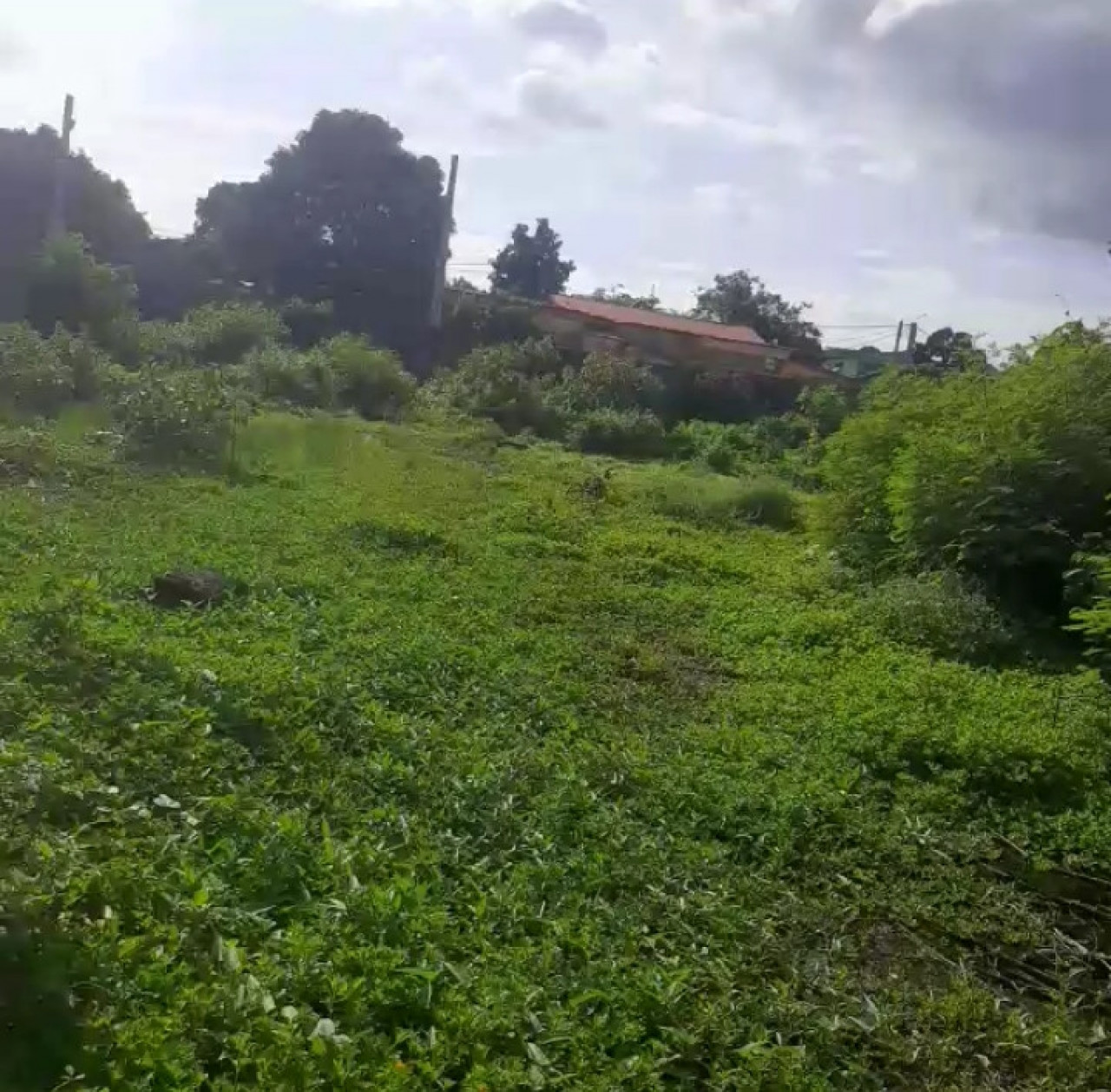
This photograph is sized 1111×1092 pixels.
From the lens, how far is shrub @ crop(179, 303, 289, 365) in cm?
2333

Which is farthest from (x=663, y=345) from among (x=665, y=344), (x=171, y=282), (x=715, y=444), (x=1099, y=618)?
(x=1099, y=618)

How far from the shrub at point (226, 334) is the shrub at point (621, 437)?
640cm

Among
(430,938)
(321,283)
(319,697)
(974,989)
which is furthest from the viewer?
(321,283)

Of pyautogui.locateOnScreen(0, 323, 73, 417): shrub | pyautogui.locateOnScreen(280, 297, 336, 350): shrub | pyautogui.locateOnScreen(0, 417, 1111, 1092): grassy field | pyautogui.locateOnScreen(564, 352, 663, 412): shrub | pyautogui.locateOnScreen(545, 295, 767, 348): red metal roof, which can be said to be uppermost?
pyautogui.locateOnScreen(545, 295, 767, 348): red metal roof

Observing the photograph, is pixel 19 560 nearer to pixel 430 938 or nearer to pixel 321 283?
pixel 430 938

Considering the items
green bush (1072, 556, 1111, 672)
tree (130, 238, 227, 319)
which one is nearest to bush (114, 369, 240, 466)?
green bush (1072, 556, 1111, 672)

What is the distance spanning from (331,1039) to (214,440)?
11.1 meters

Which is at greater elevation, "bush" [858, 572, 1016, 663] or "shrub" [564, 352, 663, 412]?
"shrub" [564, 352, 663, 412]

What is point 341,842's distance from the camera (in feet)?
15.1

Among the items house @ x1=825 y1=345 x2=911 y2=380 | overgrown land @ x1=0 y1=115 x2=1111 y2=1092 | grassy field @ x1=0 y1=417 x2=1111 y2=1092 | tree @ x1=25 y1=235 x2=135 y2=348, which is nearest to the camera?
grassy field @ x1=0 y1=417 x2=1111 y2=1092

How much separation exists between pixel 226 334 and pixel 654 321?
1338 cm

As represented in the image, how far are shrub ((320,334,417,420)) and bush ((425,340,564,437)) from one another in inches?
52.9

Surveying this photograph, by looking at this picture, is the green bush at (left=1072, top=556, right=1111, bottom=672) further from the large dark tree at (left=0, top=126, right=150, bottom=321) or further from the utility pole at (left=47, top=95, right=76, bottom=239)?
the utility pole at (left=47, top=95, right=76, bottom=239)

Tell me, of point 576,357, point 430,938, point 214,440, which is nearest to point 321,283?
point 576,357
